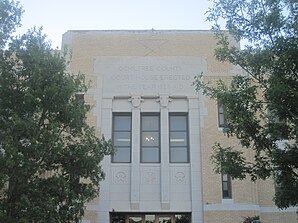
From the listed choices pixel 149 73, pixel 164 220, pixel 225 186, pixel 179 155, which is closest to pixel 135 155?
pixel 179 155

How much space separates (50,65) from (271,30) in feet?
21.0

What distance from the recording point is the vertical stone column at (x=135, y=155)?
1973 centimetres

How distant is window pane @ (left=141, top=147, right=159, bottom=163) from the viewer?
67.3 feet

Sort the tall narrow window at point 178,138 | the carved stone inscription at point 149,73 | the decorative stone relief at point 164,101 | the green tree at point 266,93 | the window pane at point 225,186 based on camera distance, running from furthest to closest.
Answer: the carved stone inscription at point 149,73
the decorative stone relief at point 164,101
the tall narrow window at point 178,138
the window pane at point 225,186
the green tree at point 266,93

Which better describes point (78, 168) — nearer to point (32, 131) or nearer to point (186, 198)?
point (32, 131)

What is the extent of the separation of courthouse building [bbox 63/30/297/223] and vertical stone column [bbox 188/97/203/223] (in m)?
0.04

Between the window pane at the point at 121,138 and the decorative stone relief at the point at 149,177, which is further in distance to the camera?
the window pane at the point at 121,138

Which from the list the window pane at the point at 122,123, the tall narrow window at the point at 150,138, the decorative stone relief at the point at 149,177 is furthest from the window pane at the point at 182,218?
the window pane at the point at 122,123

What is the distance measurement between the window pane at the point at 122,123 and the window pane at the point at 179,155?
2.29m

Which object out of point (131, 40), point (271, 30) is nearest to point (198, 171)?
point (131, 40)

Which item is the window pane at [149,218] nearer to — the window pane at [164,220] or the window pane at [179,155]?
the window pane at [164,220]

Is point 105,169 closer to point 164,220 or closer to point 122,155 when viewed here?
point 122,155

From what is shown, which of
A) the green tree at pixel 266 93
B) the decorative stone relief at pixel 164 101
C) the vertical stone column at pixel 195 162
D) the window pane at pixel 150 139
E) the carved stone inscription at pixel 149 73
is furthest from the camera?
the carved stone inscription at pixel 149 73

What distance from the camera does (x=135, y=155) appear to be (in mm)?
20297
